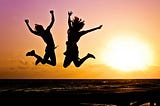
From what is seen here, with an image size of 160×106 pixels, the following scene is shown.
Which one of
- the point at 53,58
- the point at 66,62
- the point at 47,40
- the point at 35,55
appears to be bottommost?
the point at 66,62

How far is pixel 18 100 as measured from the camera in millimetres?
10773

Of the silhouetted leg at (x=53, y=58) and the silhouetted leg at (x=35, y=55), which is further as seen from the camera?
the silhouetted leg at (x=35, y=55)

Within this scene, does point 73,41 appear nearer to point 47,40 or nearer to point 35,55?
point 47,40

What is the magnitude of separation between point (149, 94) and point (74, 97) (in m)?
3.01

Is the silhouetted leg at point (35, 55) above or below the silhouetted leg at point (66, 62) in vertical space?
above

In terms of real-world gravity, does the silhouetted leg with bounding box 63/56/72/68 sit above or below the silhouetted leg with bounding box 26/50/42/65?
below

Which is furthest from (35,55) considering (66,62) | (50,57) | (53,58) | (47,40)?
(66,62)

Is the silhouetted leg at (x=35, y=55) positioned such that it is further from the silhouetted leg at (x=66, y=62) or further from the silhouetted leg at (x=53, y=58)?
the silhouetted leg at (x=66, y=62)

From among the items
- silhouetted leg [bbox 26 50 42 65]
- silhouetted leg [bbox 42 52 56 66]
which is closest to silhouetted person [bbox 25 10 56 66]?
silhouetted leg [bbox 42 52 56 66]

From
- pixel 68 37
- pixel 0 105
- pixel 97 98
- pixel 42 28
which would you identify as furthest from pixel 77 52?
pixel 0 105

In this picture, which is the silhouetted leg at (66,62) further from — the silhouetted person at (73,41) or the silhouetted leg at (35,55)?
the silhouetted leg at (35,55)

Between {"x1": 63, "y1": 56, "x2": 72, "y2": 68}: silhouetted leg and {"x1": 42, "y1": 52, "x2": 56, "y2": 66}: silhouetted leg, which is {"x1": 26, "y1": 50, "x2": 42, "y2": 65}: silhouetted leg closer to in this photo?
{"x1": 42, "y1": 52, "x2": 56, "y2": 66}: silhouetted leg

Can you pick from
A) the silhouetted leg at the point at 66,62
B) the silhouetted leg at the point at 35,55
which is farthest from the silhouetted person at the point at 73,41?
the silhouetted leg at the point at 35,55

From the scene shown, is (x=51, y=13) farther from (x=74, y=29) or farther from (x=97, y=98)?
(x=97, y=98)
